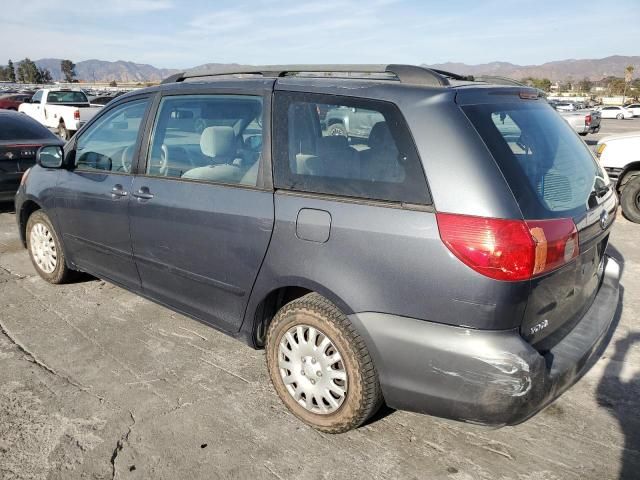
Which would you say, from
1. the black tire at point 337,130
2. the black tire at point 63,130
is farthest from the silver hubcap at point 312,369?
the black tire at point 63,130

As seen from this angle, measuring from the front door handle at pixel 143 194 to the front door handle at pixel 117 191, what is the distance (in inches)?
6.1

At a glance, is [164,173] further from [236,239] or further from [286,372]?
[286,372]

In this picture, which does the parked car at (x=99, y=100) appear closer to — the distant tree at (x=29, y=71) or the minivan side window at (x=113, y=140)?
the minivan side window at (x=113, y=140)

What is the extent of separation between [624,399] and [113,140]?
12.8ft

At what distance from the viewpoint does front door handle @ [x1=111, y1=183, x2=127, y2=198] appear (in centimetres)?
362

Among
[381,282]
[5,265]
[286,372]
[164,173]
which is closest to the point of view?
[381,282]

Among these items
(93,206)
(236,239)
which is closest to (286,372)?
(236,239)

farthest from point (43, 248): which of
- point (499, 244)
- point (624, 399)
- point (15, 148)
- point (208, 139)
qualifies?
point (624, 399)

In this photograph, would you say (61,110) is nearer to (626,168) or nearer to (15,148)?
(15,148)

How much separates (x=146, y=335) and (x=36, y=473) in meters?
1.45

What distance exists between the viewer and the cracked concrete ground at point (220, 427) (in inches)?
98.1

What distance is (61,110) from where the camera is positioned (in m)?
17.7

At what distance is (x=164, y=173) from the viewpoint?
11.3ft

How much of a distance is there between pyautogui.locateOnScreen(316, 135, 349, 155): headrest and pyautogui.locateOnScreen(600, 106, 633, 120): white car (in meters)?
49.3
